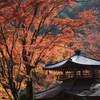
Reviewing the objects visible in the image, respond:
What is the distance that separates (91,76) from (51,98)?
349 centimetres

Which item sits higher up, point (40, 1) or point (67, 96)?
point (40, 1)

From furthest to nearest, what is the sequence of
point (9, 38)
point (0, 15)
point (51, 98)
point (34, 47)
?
point (51, 98)
point (9, 38)
point (34, 47)
point (0, 15)

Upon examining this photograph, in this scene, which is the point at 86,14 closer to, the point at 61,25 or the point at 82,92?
the point at 61,25

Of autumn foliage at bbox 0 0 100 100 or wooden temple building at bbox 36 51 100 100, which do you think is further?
wooden temple building at bbox 36 51 100 100

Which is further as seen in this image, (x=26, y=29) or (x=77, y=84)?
(x=77, y=84)

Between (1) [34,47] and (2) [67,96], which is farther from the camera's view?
(2) [67,96]

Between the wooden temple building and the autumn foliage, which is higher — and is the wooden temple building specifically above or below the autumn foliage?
below

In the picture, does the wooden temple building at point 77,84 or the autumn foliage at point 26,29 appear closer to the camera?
the autumn foliage at point 26,29

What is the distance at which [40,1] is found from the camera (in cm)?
1373

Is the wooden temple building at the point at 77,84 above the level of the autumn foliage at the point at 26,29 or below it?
below

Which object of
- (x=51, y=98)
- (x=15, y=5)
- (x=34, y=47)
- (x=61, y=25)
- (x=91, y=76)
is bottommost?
(x=51, y=98)

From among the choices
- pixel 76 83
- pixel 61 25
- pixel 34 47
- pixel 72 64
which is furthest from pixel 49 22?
pixel 76 83

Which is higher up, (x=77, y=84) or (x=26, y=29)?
(x=26, y=29)

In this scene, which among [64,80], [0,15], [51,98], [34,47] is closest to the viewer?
[0,15]
